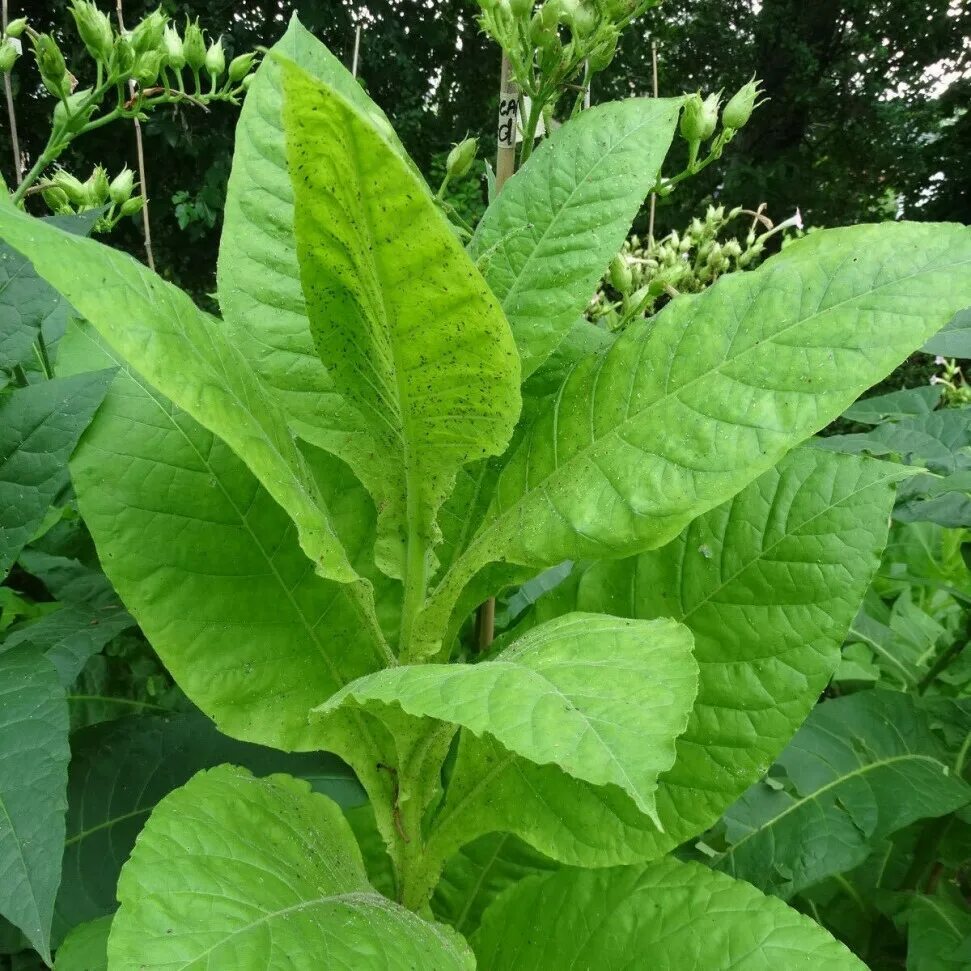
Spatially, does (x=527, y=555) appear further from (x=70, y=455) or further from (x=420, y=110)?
(x=420, y=110)

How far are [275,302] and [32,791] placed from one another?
340 millimetres

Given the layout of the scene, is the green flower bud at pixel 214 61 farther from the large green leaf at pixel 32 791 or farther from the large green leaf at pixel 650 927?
the large green leaf at pixel 650 927

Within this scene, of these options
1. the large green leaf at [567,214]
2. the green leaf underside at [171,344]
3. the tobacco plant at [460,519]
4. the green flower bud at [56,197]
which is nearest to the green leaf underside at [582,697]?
the tobacco plant at [460,519]

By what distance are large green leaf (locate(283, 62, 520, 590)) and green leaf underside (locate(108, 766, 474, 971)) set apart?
0.20m

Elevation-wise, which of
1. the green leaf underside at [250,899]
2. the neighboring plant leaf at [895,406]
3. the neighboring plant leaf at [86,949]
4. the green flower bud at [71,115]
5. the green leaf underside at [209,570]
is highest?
the green flower bud at [71,115]

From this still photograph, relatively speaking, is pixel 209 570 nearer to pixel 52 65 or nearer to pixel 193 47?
pixel 52 65

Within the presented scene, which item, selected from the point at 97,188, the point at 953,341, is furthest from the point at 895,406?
the point at 97,188

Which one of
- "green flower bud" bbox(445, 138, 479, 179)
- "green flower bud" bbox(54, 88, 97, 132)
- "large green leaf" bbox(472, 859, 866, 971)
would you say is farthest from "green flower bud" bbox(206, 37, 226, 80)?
"large green leaf" bbox(472, 859, 866, 971)

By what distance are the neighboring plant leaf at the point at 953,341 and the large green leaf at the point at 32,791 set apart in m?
0.87

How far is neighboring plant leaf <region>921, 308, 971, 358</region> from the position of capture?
0.92 m

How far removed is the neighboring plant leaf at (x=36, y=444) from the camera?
23.0 inches

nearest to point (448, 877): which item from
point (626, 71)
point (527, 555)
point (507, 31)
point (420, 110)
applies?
point (527, 555)

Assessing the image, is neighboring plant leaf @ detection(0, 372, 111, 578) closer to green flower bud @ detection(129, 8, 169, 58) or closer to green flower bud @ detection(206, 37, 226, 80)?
green flower bud @ detection(129, 8, 169, 58)

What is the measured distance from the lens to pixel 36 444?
60 cm
